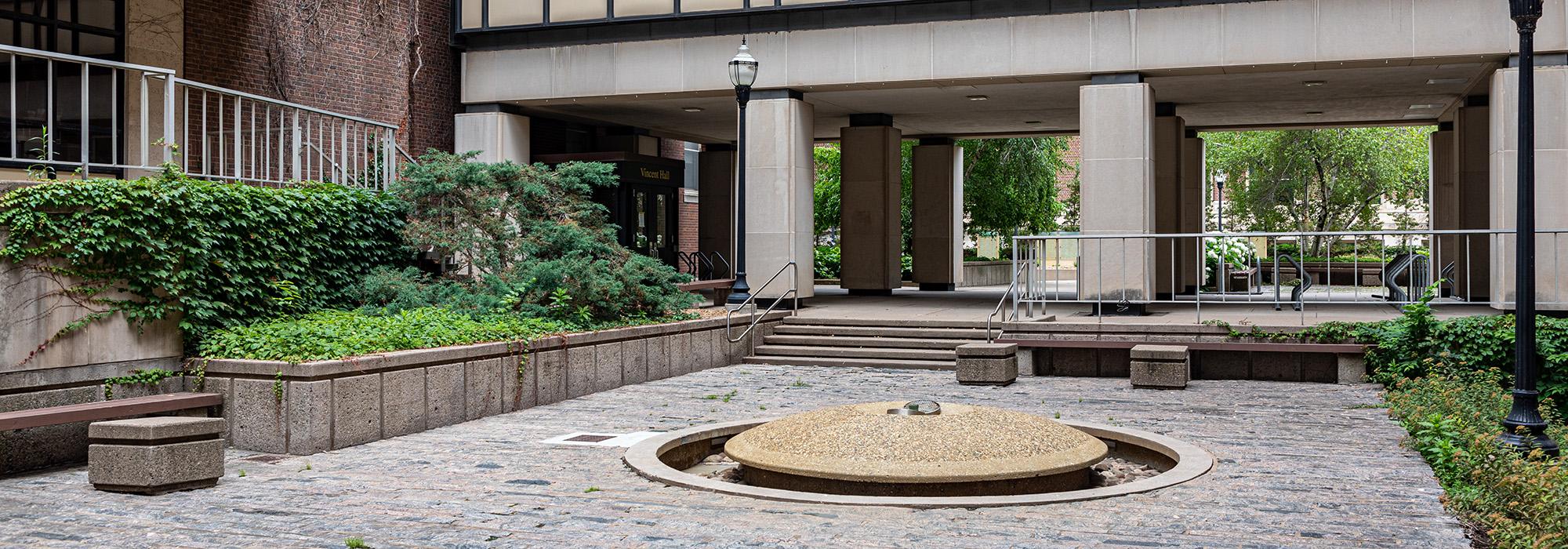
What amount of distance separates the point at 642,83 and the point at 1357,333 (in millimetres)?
12157

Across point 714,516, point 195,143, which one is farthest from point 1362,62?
point 195,143

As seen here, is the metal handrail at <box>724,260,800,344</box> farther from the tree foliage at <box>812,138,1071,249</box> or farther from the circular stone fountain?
the tree foliage at <box>812,138,1071,249</box>

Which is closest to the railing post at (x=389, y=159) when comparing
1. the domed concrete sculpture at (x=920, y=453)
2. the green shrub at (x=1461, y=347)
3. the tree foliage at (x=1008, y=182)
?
the domed concrete sculpture at (x=920, y=453)

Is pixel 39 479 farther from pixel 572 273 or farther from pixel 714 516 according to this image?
pixel 572 273

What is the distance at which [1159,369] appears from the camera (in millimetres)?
14953

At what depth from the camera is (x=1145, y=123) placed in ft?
63.0

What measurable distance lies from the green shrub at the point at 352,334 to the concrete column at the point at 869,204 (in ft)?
44.1

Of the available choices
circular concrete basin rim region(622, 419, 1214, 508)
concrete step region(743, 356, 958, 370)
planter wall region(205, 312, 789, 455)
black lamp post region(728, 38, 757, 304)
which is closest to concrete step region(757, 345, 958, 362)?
concrete step region(743, 356, 958, 370)

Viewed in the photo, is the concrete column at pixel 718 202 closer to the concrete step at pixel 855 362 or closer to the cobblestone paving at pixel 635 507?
the concrete step at pixel 855 362

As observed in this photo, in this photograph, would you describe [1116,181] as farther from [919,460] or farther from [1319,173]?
[1319,173]

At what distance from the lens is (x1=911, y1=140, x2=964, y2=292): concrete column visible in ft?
95.7

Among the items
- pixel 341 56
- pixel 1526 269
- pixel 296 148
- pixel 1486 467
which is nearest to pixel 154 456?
pixel 296 148

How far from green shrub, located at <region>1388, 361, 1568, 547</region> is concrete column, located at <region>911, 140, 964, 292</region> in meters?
16.7

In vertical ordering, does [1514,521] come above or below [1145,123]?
below
